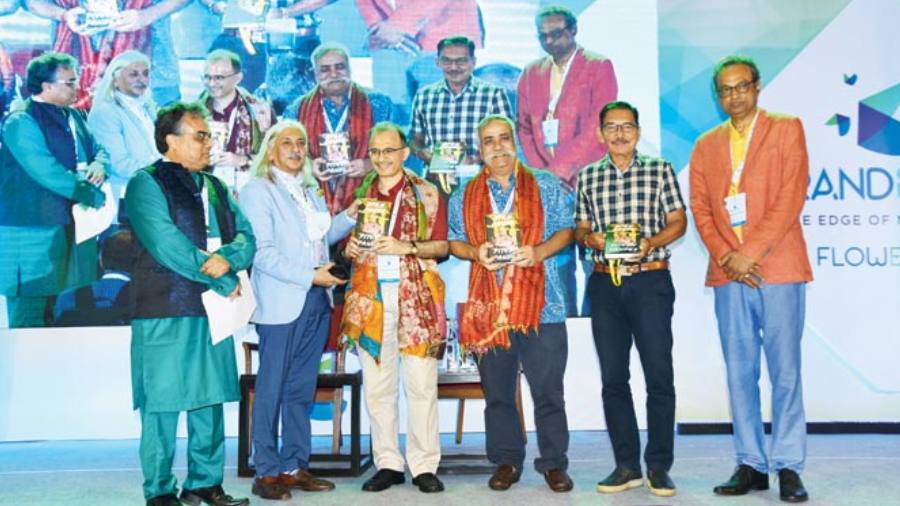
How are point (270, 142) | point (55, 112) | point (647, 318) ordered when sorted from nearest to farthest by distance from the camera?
point (647, 318) → point (270, 142) → point (55, 112)

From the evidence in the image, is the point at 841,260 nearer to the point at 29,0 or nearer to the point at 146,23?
the point at 146,23

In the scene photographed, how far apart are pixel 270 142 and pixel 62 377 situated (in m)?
2.56

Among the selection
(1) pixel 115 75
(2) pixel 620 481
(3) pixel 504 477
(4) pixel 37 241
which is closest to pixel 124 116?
(1) pixel 115 75

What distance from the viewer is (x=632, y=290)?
13.3ft

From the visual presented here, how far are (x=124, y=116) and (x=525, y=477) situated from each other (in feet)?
10.9

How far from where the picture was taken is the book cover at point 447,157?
19.5 feet

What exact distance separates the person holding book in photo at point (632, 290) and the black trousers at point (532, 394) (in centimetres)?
20

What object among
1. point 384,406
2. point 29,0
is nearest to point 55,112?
point 29,0

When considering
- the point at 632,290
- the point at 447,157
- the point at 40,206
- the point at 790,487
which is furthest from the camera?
the point at 447,157

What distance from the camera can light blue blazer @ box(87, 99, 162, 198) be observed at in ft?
19.4

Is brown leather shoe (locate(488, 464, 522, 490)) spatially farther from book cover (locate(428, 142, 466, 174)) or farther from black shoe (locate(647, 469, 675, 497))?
book cover (locate(428, 142, 466, 174))

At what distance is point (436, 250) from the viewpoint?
4.24 meters

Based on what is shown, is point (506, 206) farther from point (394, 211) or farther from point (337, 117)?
point (337, 117)

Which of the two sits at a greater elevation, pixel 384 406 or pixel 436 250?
pixel 436 250
